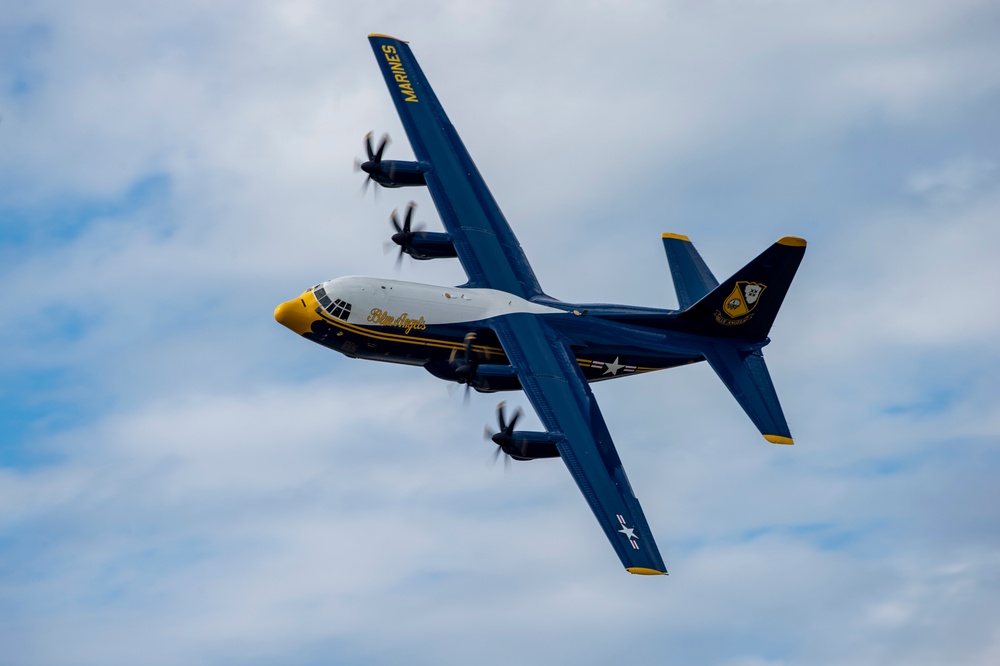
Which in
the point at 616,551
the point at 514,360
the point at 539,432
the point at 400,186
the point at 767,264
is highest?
the point at 400,186

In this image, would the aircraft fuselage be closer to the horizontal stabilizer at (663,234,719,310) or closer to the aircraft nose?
the aircraft nose

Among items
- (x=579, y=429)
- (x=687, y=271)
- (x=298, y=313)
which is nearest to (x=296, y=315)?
(x=298, y=313)

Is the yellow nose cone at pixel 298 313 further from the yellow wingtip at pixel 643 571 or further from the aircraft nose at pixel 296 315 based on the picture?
the yellow wingtip at pixel 643 571

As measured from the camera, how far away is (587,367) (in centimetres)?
8038

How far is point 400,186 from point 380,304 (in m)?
10.5

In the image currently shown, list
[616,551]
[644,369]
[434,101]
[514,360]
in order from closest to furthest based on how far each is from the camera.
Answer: [616,551], [514,360], [644,369], [434,101]

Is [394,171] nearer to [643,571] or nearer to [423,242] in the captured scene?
[423,242]

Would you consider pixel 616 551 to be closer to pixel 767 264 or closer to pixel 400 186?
pixel 767 264

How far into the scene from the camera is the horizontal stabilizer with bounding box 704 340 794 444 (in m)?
77.4

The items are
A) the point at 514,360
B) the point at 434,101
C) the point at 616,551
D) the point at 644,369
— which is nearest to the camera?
the point at 616,551

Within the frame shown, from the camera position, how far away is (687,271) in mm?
84125

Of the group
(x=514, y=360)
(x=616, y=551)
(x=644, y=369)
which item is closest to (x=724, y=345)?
(x=644, y=369)

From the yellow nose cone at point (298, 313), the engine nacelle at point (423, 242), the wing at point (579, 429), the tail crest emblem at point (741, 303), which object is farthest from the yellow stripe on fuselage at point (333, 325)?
the tail crest emblem at point (741, 303)

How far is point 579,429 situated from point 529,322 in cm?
757
